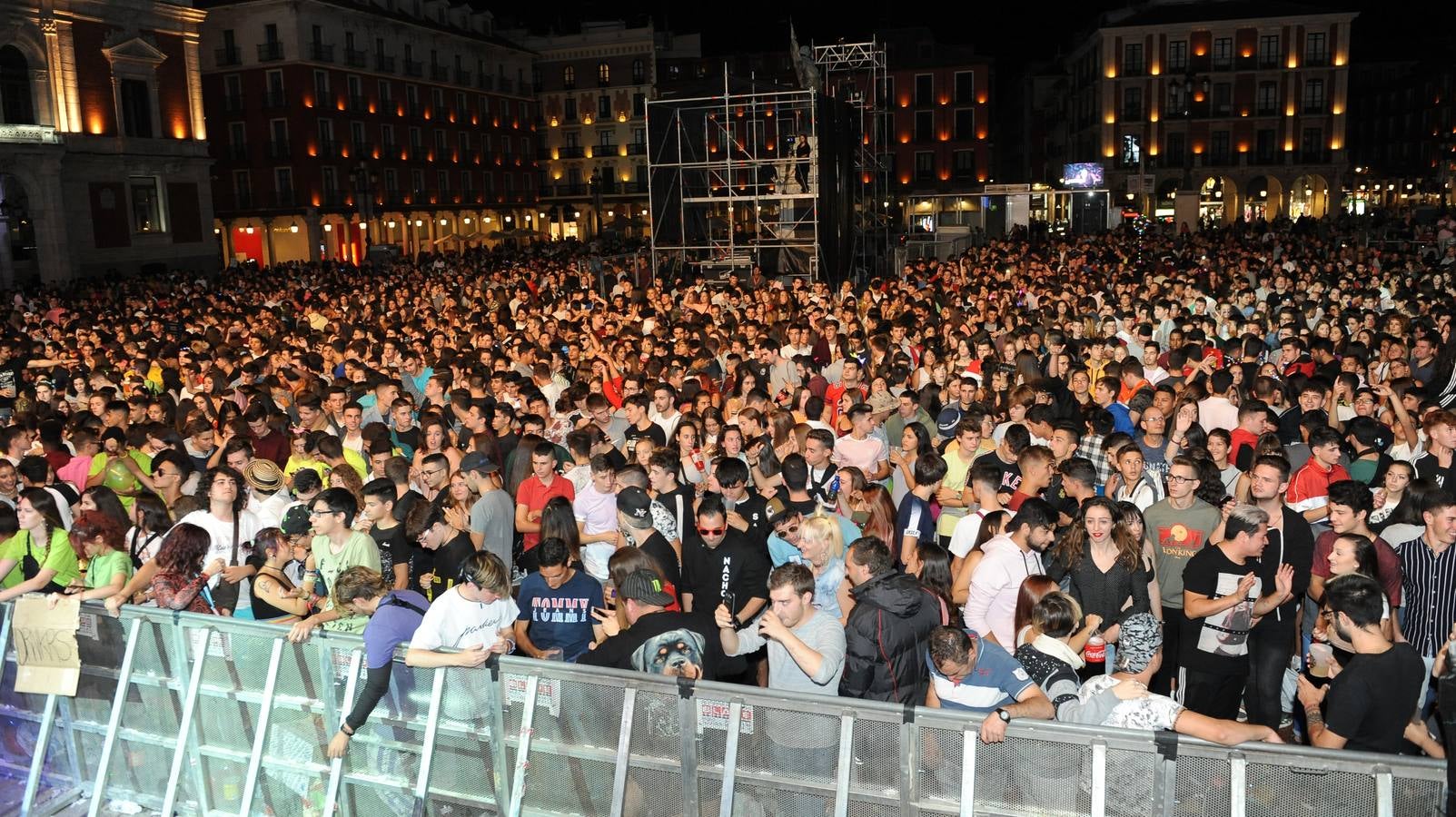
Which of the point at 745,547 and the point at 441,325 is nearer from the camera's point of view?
the point at 745,547

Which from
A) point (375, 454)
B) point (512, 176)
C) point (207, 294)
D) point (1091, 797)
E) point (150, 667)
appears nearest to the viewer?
point (1091, 797)

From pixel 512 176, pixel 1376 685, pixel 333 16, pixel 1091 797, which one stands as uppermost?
pixel 333 16

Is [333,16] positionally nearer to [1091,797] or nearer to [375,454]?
[375,454]

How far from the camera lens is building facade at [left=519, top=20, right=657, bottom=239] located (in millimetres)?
69875

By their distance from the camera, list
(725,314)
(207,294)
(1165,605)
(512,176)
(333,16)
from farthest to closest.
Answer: (512,176), (333,16), (207,294), (725,314), (1165,605)

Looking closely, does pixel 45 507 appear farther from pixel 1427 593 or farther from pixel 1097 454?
pixel 1427 593

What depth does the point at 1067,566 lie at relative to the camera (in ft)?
17.2

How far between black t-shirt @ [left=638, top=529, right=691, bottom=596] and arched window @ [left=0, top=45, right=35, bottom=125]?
1460 inches

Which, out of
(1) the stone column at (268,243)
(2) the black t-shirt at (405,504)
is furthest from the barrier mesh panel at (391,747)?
(1) the stone column at (268,243)

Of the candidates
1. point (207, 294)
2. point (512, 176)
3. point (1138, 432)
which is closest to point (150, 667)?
point (1138, 432)

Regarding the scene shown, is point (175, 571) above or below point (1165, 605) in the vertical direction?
above

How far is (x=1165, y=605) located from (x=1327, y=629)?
3.24 feet

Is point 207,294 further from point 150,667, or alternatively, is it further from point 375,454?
point 150,667

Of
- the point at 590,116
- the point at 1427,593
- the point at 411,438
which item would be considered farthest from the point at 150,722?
the point at 590,116
